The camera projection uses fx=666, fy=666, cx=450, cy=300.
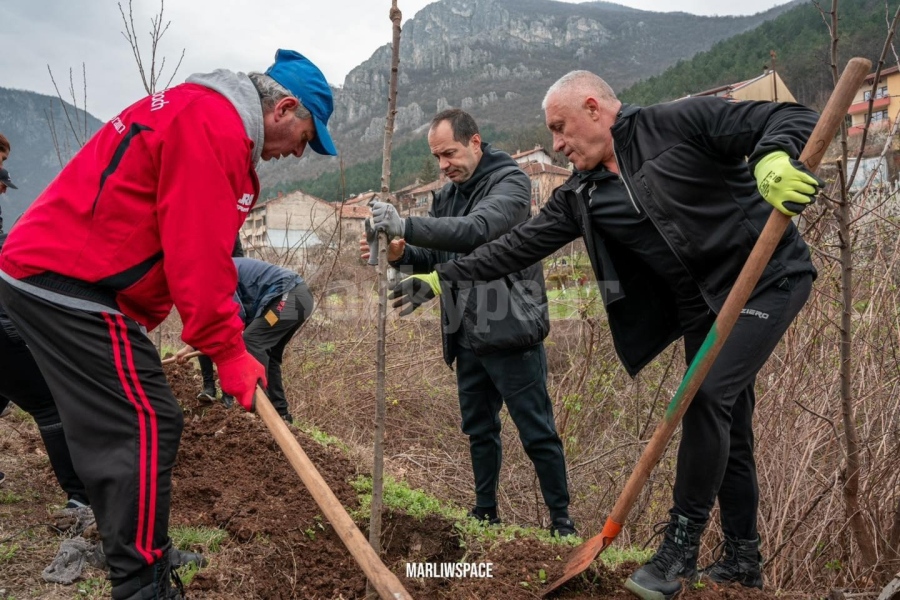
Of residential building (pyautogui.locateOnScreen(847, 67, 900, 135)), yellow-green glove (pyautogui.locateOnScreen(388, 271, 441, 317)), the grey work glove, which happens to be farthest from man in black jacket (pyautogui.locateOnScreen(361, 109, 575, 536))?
residential building (pyautogui.locateOnScreen(847, 67, 900, 135))

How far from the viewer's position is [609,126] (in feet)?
9.36

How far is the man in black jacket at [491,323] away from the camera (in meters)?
3.52

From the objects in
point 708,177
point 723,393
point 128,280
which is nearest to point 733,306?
point 723,393

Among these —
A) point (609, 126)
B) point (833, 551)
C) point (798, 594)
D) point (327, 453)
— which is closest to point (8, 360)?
point (327, 453)

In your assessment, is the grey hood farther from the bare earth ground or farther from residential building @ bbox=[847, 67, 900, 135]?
residential building @ bbox=[847, 67, 900, 135]

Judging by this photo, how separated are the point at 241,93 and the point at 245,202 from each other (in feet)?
1.25

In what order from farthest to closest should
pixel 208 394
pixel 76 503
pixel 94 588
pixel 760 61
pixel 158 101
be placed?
pixel 760 61, pixel 208 394, pixel 76 503, pixel 94 588, pixel 158 101

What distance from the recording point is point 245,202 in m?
2.44

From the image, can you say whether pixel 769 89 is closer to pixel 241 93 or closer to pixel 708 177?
pixel 708 177

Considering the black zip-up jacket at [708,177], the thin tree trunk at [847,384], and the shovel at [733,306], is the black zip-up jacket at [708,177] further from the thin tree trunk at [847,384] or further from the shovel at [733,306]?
the thin tree trunk at [847,384]

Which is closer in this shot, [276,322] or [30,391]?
[30,391]

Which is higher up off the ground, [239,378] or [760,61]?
[760,61]

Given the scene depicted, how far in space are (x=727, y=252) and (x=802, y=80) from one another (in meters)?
40.6

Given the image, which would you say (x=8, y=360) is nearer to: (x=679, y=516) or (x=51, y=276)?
(x=51, y=276)
